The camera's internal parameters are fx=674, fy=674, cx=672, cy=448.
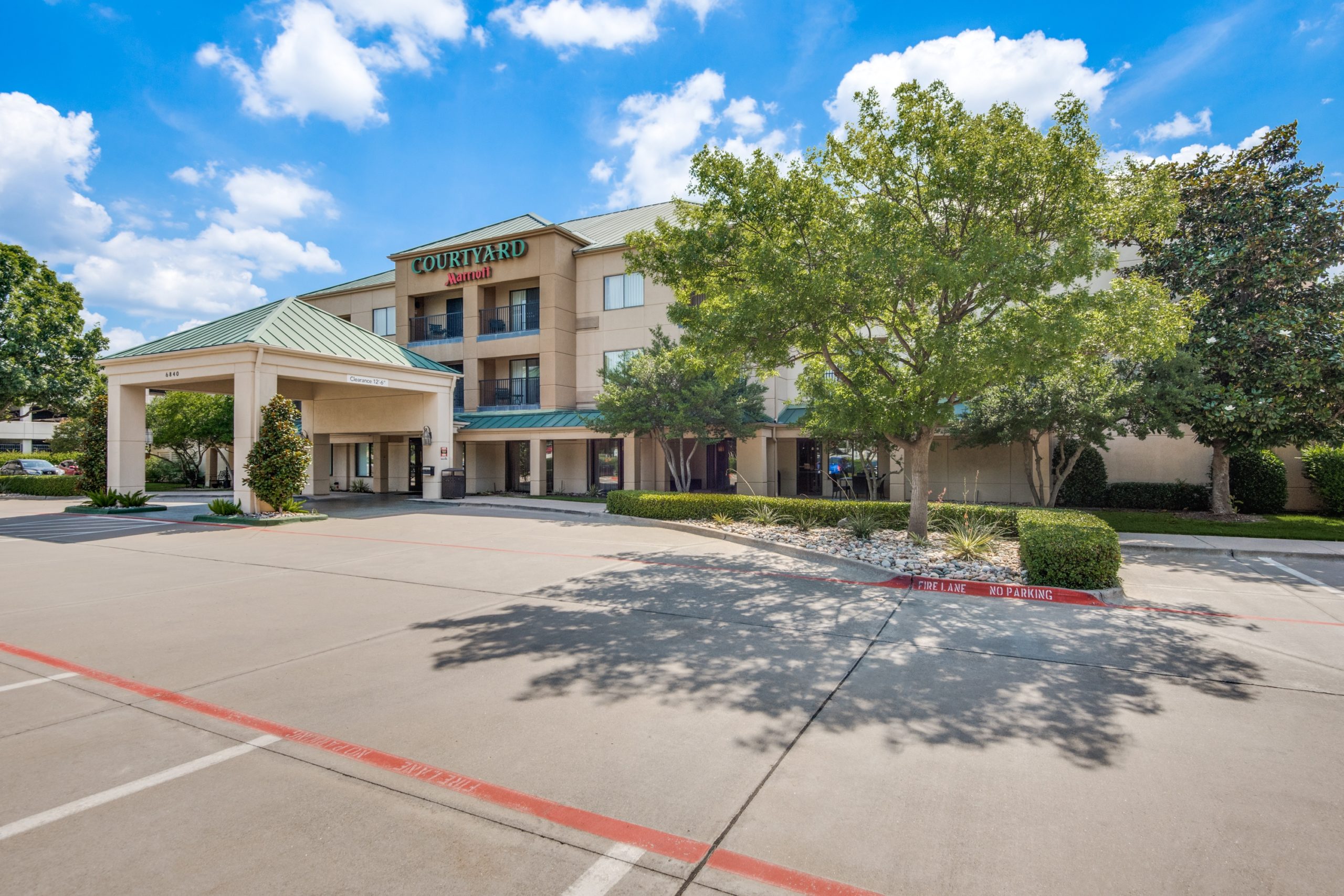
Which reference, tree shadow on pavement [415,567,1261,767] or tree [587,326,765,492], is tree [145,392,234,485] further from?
tree shadow on pavement [415,567,1261,767]

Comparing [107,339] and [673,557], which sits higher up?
[107,339]

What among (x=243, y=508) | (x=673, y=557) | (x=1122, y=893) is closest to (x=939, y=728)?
(x=1122, y=893)

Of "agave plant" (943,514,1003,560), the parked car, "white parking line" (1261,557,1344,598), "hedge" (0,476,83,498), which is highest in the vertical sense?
the parked car

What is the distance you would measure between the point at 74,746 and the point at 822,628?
6370 millimetres

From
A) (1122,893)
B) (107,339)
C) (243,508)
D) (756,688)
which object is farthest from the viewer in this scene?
(107,339)

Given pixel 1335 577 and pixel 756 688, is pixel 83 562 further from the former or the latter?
pixel 1335 577

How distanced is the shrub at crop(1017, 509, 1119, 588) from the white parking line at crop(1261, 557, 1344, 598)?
3.44 m

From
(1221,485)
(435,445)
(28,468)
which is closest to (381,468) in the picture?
(435,445)

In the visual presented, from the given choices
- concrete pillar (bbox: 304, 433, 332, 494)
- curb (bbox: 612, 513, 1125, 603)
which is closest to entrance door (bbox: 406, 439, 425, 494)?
concrete pillar (bbox: 304, 433, 332, 494)

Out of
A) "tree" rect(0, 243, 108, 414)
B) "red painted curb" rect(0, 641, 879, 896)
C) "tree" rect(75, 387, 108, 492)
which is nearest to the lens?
"red painted curb" rect(0, 641, 879, 896)

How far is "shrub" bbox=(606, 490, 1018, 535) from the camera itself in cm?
1466

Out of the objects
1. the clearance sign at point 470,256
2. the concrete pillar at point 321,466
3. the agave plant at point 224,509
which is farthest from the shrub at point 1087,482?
the concrete pillar at point 321,466

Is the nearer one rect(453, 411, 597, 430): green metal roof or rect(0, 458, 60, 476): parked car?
rect(453, 411, 597, 430): green metal roof

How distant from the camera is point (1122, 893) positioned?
3.01m
